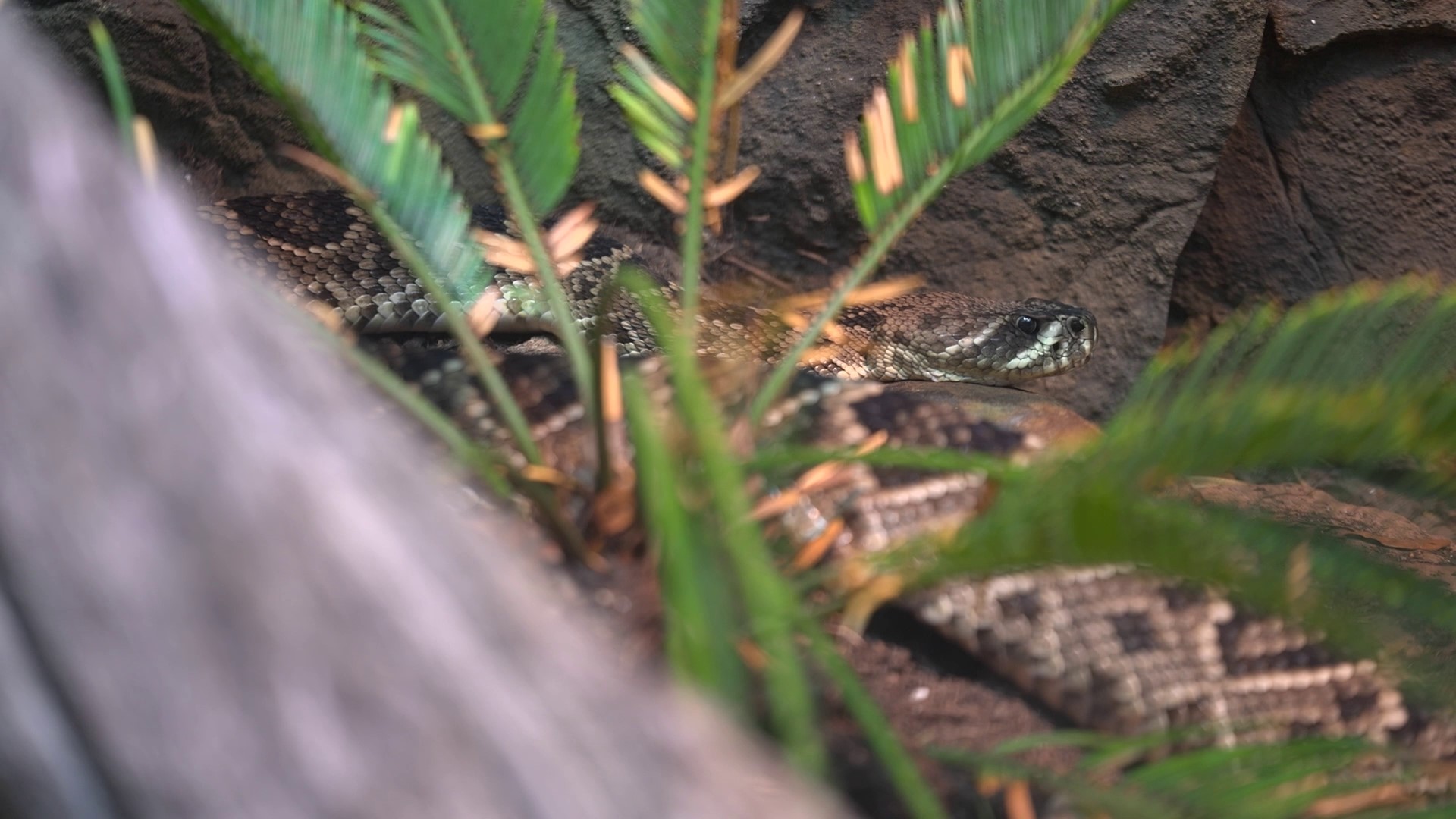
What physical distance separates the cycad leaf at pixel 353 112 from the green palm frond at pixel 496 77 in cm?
7

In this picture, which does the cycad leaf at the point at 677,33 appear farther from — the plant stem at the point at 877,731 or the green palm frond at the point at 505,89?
the plant stem at the point at 877,731

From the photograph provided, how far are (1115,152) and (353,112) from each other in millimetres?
3711

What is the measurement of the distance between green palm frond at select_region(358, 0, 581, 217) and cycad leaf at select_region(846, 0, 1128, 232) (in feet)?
1.77

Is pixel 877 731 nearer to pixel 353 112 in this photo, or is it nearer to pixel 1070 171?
pixel 353 112

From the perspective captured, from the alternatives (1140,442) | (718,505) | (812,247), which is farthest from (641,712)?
(812,247)

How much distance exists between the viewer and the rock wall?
463 centimetres

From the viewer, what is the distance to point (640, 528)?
1.81m

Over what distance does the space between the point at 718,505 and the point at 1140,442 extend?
19.4 inches

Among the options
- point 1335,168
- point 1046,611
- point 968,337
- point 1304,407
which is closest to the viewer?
point 1304,407

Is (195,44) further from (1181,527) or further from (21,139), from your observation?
(1181,527)

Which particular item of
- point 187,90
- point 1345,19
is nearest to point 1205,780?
point 1345,19

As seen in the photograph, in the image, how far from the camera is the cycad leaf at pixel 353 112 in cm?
193

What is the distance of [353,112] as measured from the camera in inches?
80.3

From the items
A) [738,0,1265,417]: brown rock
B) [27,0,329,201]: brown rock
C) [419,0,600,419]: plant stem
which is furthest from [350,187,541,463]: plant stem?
[738,0,1265,417]: brown rock
